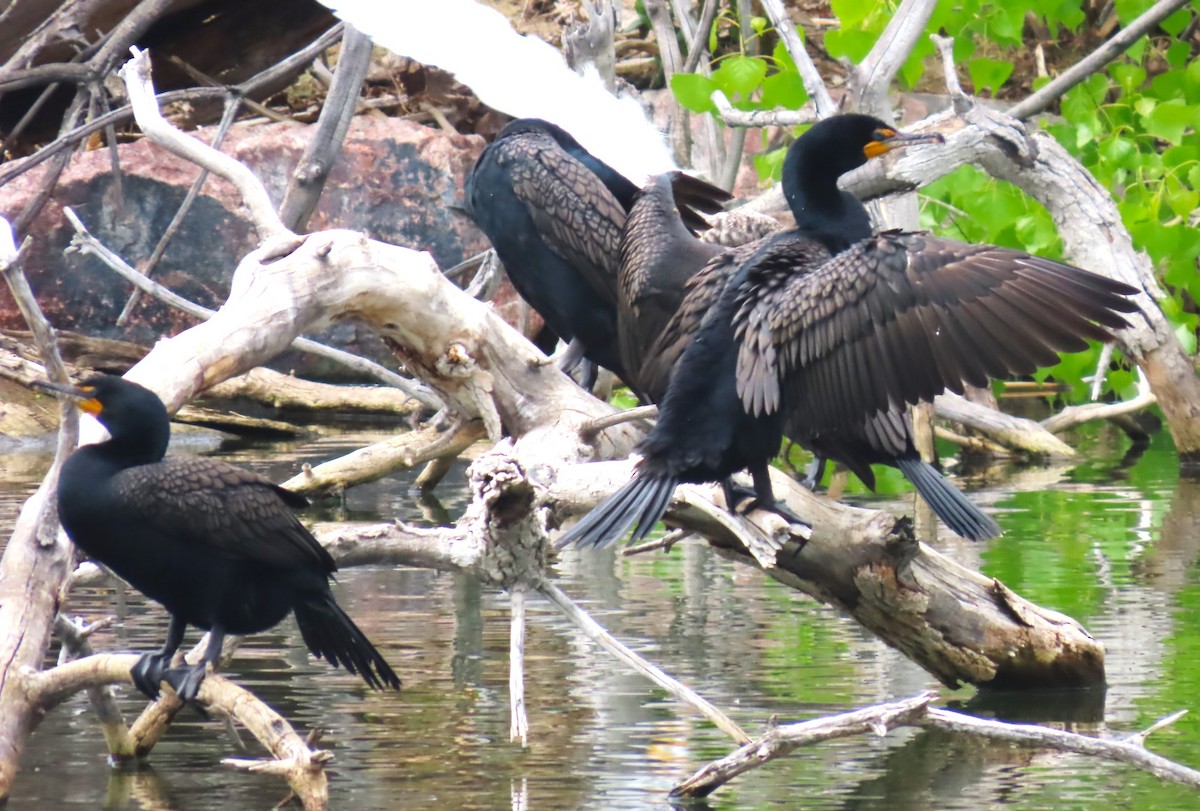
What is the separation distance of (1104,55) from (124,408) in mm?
5710

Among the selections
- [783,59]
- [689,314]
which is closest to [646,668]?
[689,314]

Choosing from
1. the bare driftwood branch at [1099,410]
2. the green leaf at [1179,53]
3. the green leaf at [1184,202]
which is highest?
the green leaf at [1179,53]

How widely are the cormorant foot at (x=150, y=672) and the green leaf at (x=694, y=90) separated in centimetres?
518

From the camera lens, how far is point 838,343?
13.7ft

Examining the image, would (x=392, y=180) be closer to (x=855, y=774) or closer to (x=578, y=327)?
(x=578, y=327)

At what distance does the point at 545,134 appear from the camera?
5836mm

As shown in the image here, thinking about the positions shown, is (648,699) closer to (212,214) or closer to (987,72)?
(987,72)

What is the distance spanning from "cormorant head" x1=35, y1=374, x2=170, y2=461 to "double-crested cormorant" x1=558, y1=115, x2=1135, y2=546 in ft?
3.15

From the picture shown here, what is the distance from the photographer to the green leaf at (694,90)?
844 cm

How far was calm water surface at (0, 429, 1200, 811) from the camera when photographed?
3961 millimetres

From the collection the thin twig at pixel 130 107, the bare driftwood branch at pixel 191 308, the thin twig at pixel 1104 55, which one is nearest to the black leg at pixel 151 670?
the bare driftwood branch at pixel 191 308

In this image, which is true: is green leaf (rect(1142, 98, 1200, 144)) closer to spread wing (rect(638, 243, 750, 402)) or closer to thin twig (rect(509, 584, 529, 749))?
spread wing (rect(638, 243, 750, 402))

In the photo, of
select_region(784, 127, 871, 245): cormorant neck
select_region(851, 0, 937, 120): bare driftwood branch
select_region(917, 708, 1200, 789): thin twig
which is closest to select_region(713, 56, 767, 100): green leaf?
select_region(851, 0, 937, 120): bare driftwood branch

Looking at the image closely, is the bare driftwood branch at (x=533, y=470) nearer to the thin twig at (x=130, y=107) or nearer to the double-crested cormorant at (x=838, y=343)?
the double-crested cormorant at (x=838, y=343)
